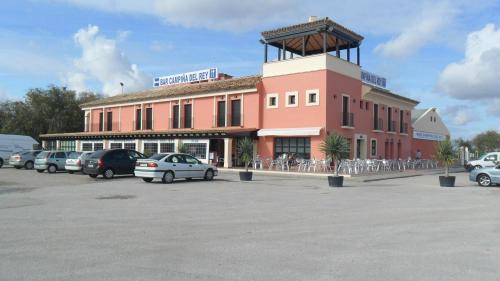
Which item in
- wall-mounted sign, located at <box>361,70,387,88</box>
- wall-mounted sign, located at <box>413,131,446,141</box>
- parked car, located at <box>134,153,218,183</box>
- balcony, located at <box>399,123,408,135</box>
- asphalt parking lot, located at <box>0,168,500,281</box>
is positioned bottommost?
asphalt parking lot, located at <box>0,168,500,281</box>

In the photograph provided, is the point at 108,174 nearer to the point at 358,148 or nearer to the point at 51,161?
the point at 51,161

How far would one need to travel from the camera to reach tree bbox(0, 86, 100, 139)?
5769 cm

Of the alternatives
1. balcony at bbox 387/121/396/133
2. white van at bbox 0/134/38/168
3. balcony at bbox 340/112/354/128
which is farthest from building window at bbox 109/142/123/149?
balcony at bbox 387/121/396/133

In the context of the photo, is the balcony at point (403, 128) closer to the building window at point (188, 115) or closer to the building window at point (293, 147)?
the building window at point (293, 147)

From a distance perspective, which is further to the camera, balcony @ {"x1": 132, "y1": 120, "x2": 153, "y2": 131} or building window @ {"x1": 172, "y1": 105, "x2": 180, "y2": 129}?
balcony @ {"x1": 132, "y1": 120, "x2": 153, "y2": 131}

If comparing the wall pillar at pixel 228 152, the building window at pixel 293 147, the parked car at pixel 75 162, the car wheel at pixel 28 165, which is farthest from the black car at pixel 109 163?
the building window at pixel 293 147

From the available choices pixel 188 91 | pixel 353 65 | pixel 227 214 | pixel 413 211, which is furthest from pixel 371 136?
pixel 227 214

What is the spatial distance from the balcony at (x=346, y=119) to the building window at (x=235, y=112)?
7.82 metres

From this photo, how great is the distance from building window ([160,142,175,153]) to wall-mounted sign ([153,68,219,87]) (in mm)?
8145

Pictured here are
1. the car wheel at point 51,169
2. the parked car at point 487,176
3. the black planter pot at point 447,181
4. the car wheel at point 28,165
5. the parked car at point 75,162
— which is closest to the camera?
the black planter pot at point 447,181

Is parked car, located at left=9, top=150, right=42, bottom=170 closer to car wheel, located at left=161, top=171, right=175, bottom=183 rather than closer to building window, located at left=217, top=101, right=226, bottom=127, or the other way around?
building window, located at left=217, top=101, right=226, bottom=127

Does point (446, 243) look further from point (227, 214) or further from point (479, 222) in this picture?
point (227, 214)

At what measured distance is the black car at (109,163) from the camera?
74.1 ft

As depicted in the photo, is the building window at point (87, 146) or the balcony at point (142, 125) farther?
the building window at point (87, 146)
